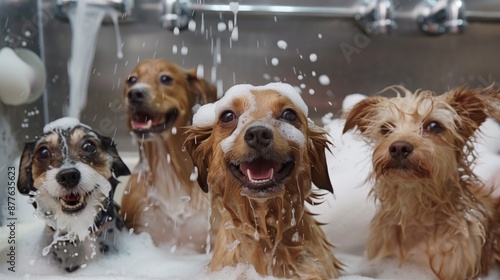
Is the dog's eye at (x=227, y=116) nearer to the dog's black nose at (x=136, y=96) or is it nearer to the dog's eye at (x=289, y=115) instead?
the dog's eye at (x=289, y=115)

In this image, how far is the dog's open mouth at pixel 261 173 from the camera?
107 cm

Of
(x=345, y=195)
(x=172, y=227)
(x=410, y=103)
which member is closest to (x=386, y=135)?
(x=410, y=103)

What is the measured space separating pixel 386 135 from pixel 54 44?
0.91 meters

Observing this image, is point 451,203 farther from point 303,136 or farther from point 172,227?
point 172,227

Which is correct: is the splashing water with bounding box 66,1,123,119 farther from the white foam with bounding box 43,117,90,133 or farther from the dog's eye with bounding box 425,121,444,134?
the dog's eye with bounding box 425,121,444,134

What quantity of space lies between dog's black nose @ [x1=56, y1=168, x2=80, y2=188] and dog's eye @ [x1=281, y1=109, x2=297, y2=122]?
0.44 m

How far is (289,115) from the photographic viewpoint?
1.11m

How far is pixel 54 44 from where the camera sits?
1612mm

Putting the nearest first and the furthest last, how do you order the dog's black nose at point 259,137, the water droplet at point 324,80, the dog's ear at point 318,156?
1. the dog's black nose at point 259,137
2. the dog's ear at point 318,156
3. the water droplet at point 324,80

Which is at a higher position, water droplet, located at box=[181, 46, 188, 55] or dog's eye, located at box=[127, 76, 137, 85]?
water droplet, located at box=[181, 46, 188, 55]

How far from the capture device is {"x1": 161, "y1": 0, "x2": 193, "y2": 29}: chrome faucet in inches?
65.9

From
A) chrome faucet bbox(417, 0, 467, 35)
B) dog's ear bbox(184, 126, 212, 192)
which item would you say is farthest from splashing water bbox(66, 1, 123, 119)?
chrome faucet bbox(417, 0, 467, 35)

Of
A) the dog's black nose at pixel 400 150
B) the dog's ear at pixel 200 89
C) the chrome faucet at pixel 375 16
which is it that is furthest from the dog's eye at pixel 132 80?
the chrome faucet at pixel 375 16

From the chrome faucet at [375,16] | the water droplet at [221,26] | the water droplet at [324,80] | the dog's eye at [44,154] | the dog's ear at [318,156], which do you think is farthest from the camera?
the chrome faucet at [375,16]
